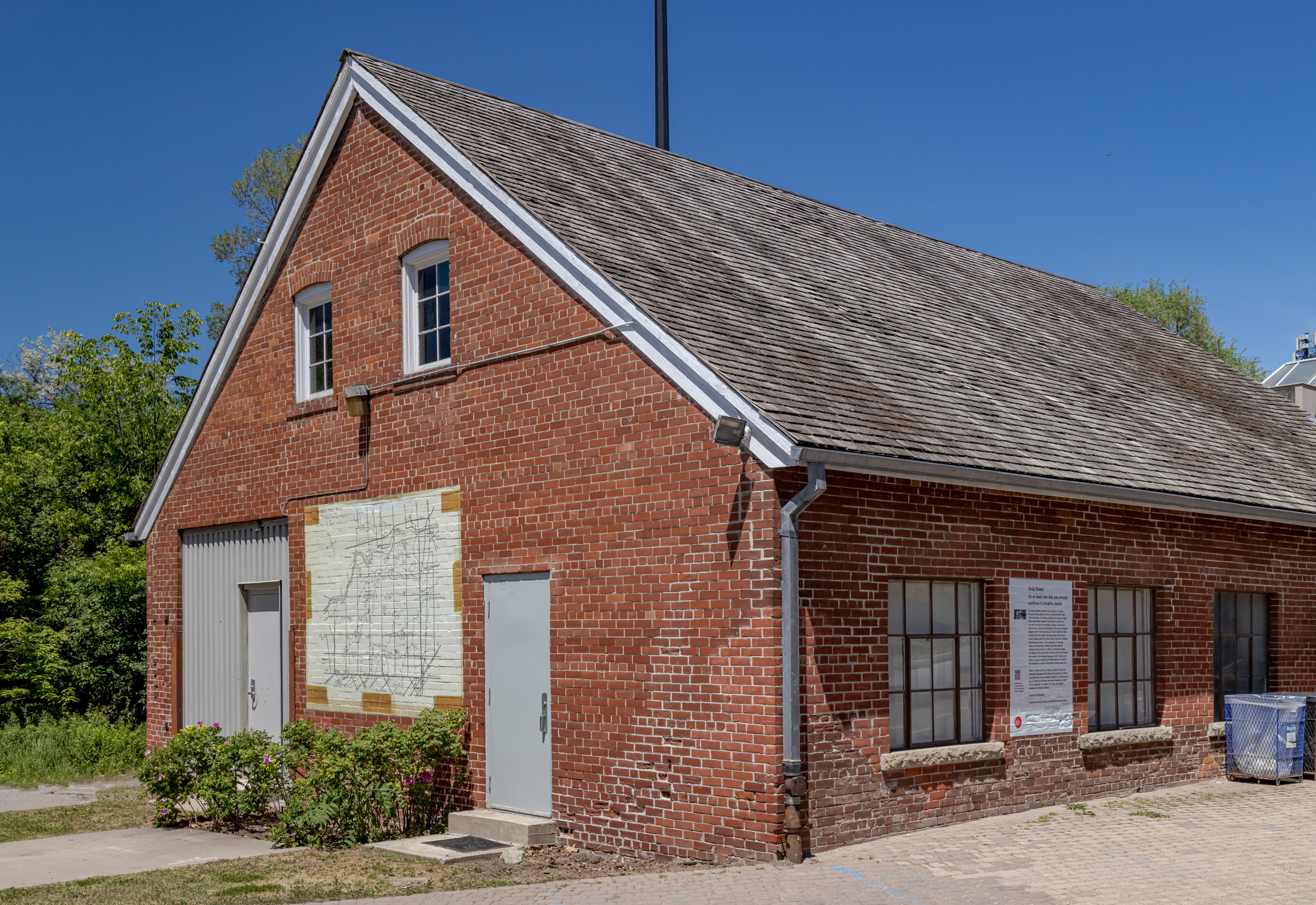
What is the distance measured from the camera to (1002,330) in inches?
615

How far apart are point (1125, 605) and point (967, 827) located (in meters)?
3.89

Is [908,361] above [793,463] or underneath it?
above

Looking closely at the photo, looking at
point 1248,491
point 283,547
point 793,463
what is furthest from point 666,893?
point 1248,491

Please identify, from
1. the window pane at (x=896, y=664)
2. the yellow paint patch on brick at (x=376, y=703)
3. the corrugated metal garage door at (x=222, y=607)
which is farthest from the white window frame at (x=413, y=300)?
the window pane at (x=896, y=664)

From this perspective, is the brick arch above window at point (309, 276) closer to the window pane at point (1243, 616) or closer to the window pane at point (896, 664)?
the window pane at point (896, 664)

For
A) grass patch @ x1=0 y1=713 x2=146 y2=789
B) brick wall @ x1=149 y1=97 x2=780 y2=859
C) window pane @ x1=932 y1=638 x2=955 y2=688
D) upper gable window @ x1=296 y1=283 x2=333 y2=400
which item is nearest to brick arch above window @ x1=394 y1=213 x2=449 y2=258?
brick wall @ x1=149 y1=97 x2=780 y2=859

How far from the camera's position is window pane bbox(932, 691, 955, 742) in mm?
10742

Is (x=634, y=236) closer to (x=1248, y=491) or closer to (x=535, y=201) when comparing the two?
(x=535, y=201)

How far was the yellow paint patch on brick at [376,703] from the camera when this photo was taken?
12781 millimetres

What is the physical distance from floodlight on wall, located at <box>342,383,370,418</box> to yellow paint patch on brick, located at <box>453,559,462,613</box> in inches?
93.8

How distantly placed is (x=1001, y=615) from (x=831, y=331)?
3167mm

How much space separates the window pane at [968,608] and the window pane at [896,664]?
0.92 meters

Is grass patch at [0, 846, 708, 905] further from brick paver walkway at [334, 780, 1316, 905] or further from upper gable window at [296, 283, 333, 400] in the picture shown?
upper gable window at [296, 283, 333, 400]

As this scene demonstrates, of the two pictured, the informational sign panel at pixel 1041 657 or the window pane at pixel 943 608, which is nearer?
the window pane at pixel 943 608
